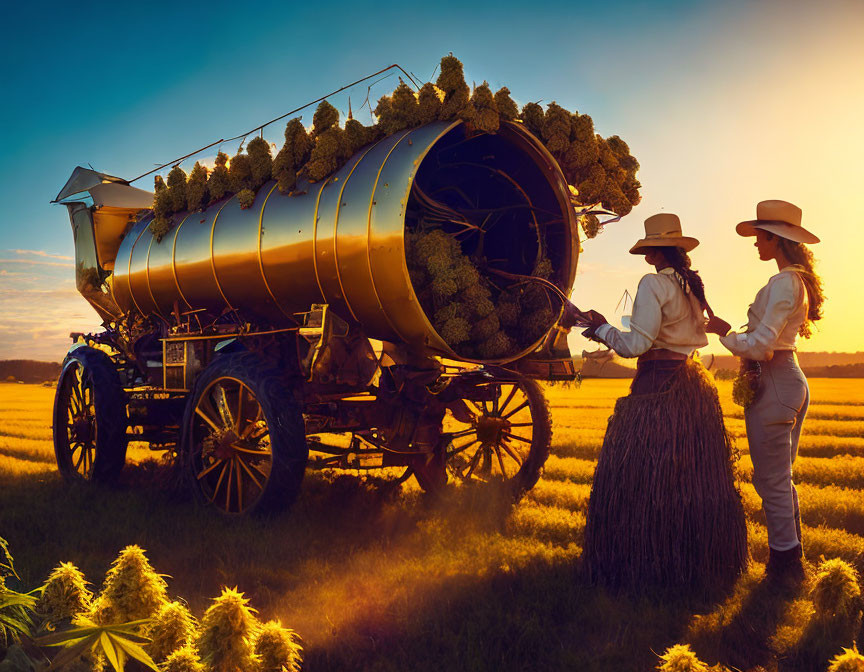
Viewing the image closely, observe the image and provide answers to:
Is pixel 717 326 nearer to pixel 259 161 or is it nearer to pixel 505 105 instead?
pixel 505 105

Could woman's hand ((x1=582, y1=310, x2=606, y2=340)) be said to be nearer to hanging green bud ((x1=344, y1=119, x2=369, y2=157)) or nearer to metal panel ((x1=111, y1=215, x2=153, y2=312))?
hanging green bud ((x1=344, y1=119, x2=369, y2=157))

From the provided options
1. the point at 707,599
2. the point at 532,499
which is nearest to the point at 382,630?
the point at 707,599

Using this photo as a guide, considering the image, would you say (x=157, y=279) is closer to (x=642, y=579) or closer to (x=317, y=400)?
(x=317, y=400)

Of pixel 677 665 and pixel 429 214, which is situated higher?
pixel 429 214

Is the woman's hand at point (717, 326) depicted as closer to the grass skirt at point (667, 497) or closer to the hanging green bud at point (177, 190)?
the grass skirt at point (667, 497)

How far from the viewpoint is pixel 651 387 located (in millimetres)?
5016

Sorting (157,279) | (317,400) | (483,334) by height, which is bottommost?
(317,400)

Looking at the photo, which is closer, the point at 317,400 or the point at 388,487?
the point at 317,400

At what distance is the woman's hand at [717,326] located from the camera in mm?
5332

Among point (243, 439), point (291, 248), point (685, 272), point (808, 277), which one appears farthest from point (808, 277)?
point (243, 439)

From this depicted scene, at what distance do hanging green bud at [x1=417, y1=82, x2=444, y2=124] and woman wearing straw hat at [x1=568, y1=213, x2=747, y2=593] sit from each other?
2091 millimetres

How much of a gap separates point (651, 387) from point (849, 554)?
2182 mm

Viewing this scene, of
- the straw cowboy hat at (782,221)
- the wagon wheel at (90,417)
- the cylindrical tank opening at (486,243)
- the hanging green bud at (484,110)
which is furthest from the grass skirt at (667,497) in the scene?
the wagon wheel at (90,417)

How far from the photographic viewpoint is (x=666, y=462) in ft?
15.7
